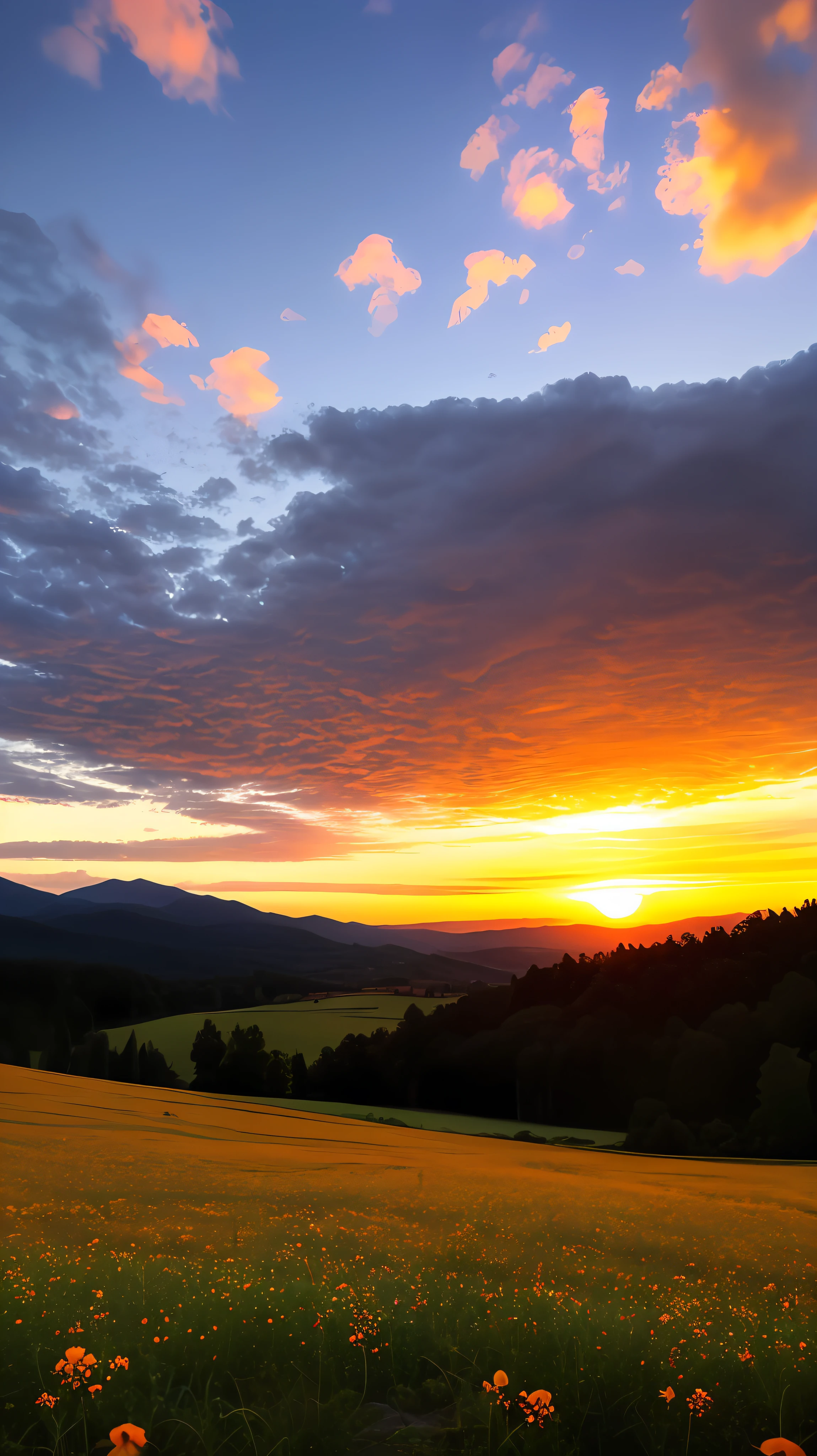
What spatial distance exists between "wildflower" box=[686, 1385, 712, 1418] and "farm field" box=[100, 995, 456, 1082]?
4443cm

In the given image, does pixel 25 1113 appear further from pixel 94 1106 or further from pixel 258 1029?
pixel 258 1029

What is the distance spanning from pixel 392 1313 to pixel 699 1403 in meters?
2.45

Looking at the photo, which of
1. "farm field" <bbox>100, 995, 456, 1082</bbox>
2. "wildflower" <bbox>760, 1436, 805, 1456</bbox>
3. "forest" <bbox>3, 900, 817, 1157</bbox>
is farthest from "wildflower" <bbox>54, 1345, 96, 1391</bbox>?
"farm field" <bbox>100, 995, 456, 1082</bbox>

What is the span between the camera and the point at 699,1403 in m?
4.82

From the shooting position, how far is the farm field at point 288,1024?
4972cm

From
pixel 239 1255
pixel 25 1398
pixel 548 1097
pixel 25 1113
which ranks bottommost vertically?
pixel 548 1097

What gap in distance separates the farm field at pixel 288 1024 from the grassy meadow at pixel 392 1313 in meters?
39.0

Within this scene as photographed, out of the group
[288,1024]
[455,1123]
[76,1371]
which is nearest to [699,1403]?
[76,1371]

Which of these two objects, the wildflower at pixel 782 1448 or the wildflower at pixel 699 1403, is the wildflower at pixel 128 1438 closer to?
the wildflower at pixel 782 1448

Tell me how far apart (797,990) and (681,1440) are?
31411 mm

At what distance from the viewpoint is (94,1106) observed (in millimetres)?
20406

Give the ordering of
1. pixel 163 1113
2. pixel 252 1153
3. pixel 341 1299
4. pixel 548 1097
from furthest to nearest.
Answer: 1. pixel 548 1097
2. pixel 163 1113
3. pixel 252 1153
4. pixel 341 1299

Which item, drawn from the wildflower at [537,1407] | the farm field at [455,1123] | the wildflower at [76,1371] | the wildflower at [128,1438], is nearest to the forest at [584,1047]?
the farm field at [455,1123]

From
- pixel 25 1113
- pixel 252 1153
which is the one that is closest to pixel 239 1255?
pixel 252 1153
